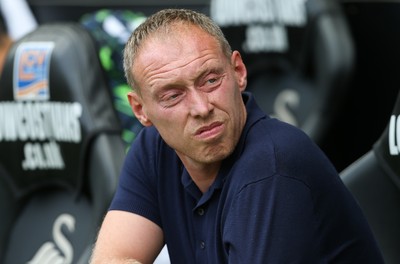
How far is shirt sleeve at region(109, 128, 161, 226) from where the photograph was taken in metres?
2.72

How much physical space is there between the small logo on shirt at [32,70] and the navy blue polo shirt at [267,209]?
39.2 inches

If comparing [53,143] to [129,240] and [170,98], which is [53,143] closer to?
[129,240]

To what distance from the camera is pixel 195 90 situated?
2.38 meters

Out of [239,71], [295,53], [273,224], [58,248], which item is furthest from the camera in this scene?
[295,53]

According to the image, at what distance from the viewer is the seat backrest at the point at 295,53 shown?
4.25m

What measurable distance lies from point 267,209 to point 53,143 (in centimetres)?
144

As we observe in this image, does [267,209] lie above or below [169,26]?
below

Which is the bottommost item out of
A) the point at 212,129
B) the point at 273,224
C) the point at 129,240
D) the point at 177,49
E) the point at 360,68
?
the point at 360,68

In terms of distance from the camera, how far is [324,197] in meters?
2.35

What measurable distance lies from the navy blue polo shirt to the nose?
0.41ft

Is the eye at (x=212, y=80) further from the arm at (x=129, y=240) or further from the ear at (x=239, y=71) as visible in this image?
the arm at (x=129, y=240)

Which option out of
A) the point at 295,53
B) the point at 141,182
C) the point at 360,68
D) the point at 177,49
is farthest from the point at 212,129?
the point at 360,68

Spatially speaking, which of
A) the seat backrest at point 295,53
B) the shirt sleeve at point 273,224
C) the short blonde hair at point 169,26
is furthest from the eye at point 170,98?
the seat backrest at point 295,53

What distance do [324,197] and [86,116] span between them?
1251mm
